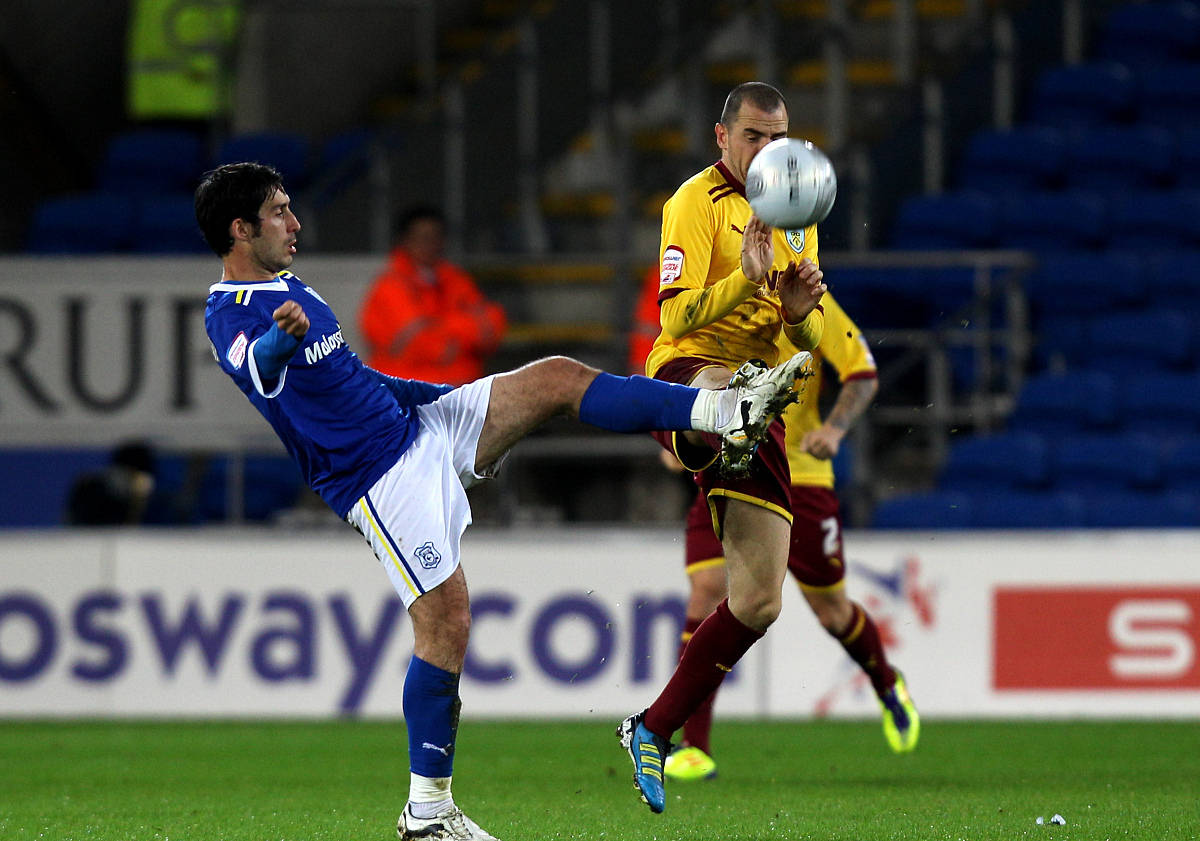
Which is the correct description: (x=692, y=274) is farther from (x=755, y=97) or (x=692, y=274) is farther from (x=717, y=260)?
(x=755, y=97)

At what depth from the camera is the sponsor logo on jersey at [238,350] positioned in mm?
5645

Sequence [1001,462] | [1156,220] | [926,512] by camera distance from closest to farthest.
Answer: [926,512]
[1001,462]
[1156,220]

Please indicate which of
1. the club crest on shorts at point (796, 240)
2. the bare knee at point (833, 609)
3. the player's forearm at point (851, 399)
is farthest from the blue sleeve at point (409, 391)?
the bare knee at point (833, 609)

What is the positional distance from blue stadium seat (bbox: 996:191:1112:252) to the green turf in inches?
167

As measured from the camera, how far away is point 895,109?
47.7ft

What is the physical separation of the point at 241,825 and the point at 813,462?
2982mm

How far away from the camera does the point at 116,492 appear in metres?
12.0

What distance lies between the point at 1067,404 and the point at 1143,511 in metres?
1.09

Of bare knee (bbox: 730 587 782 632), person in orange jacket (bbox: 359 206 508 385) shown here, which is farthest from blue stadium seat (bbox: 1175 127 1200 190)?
bare knee (bbox: 730 587 782 632)

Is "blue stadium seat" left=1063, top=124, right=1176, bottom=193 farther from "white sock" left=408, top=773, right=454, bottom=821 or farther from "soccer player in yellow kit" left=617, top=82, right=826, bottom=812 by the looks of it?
"white sock" left=408, top=773, right=454, bottom=821

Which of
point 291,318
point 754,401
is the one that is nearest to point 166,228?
point 291,318

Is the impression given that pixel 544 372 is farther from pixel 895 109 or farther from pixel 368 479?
pixel 895 109

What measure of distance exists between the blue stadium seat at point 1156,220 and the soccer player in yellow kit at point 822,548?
6134 mm

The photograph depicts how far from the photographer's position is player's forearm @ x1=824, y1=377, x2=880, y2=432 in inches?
310
